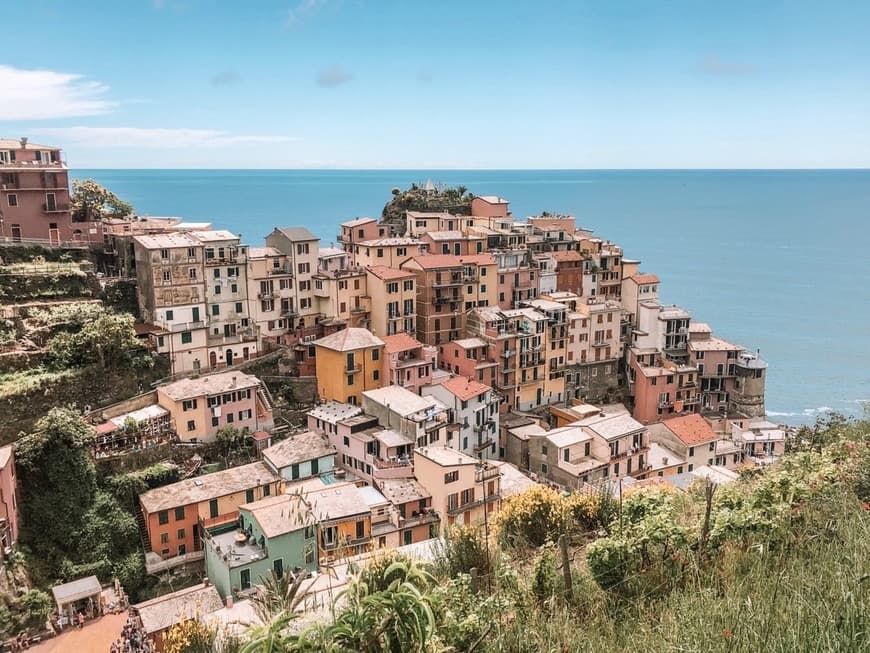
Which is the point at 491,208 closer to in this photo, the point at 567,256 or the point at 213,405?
the point at 567,256

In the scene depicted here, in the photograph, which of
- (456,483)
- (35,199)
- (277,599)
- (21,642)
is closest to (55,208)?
(35,199)

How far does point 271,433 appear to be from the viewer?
107 feet

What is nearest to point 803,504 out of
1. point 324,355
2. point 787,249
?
point 324,355

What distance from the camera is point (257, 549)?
77.1ft

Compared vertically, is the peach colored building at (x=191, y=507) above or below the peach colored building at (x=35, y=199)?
below

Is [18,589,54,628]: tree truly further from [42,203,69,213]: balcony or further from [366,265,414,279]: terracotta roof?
[366,265,414,279]: terracotta roof

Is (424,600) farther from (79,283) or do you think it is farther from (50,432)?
(79,283)

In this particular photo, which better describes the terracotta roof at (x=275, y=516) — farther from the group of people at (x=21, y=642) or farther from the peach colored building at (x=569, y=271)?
the peach colored building at (x=569, y=271)

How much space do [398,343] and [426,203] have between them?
76.9 feet

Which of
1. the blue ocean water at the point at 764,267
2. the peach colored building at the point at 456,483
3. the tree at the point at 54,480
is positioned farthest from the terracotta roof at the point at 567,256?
the tree at the point at 54,480

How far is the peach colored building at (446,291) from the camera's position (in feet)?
136

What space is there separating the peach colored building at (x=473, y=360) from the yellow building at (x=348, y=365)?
5.13 meters

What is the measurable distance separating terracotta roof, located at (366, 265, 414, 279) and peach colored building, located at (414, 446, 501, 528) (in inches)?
518

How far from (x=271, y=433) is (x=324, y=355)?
200 inches
